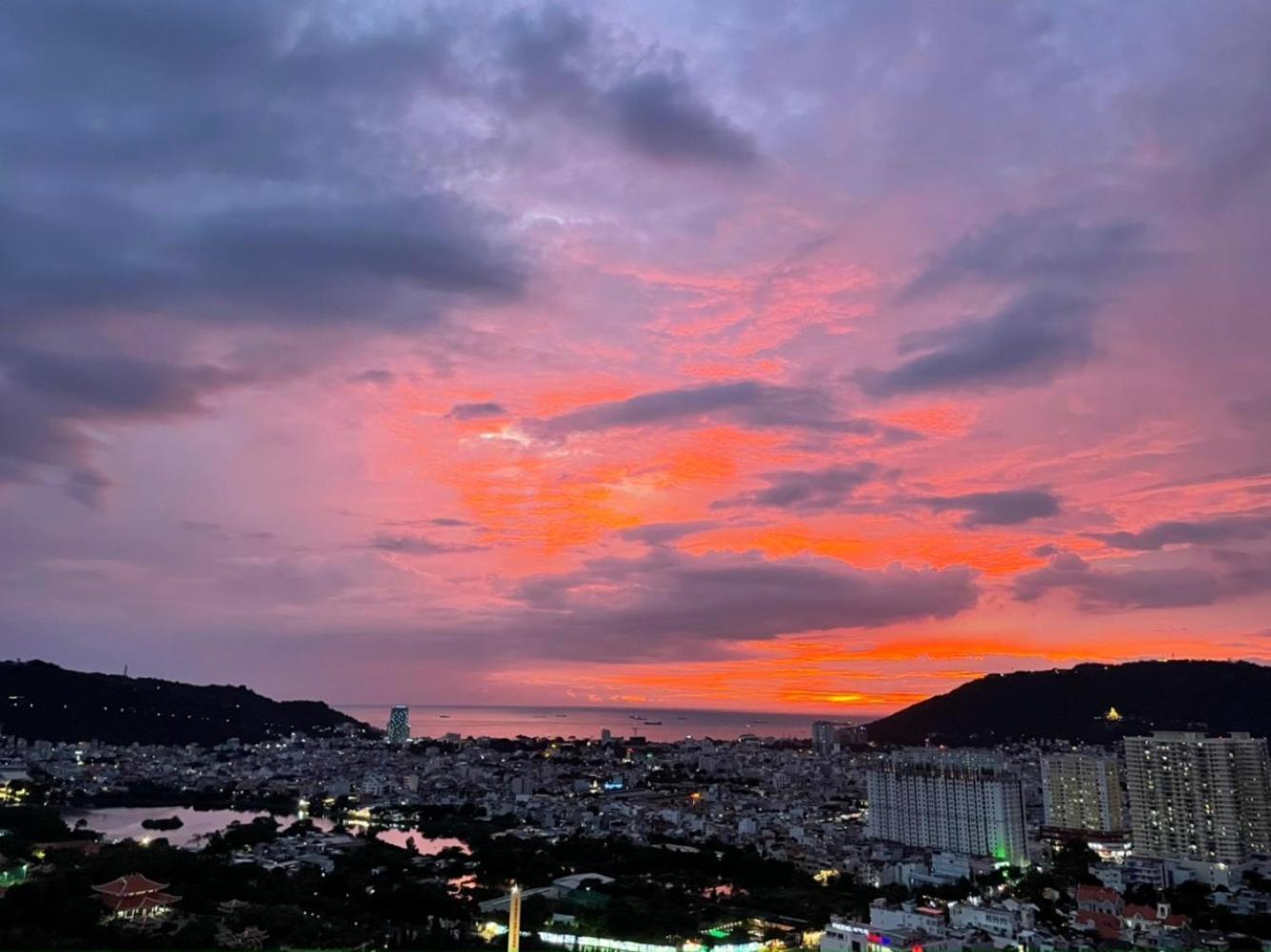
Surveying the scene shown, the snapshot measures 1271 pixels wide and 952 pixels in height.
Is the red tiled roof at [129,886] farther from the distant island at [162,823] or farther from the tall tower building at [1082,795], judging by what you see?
the tall tower building at [1082,795]

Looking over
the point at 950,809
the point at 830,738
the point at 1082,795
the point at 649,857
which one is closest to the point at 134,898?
the point at 649,857

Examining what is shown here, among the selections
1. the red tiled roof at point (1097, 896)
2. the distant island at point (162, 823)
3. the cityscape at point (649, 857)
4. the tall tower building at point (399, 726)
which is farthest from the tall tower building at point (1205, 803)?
the tall tower building at point (399, 726)

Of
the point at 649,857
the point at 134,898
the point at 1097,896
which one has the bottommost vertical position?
the point at 649,857

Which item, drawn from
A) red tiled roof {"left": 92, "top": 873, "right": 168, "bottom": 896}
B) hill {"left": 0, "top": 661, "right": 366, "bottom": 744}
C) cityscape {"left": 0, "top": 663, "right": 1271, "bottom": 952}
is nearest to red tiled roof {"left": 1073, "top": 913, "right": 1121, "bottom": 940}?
cityscape {"left": 0, "top": 663, "right": 1271, "bottom": 952}

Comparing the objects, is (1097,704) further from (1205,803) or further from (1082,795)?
(1205,803)

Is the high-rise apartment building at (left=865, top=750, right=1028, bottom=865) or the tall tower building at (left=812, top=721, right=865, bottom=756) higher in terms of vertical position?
the high-rise apartment building at (left=865, top=750, right=1028, bottom=865)

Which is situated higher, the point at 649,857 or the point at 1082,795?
the point at 1082,795

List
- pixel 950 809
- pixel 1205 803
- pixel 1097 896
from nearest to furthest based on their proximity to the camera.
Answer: pixel 1097 896 → pixel 1205 803 → pixel 950 809

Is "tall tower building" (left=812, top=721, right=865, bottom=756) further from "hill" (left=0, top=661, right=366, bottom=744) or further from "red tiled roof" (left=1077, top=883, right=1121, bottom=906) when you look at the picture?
"red tiled roof" (left=1077, top=883, right=1121, bottom=906)
